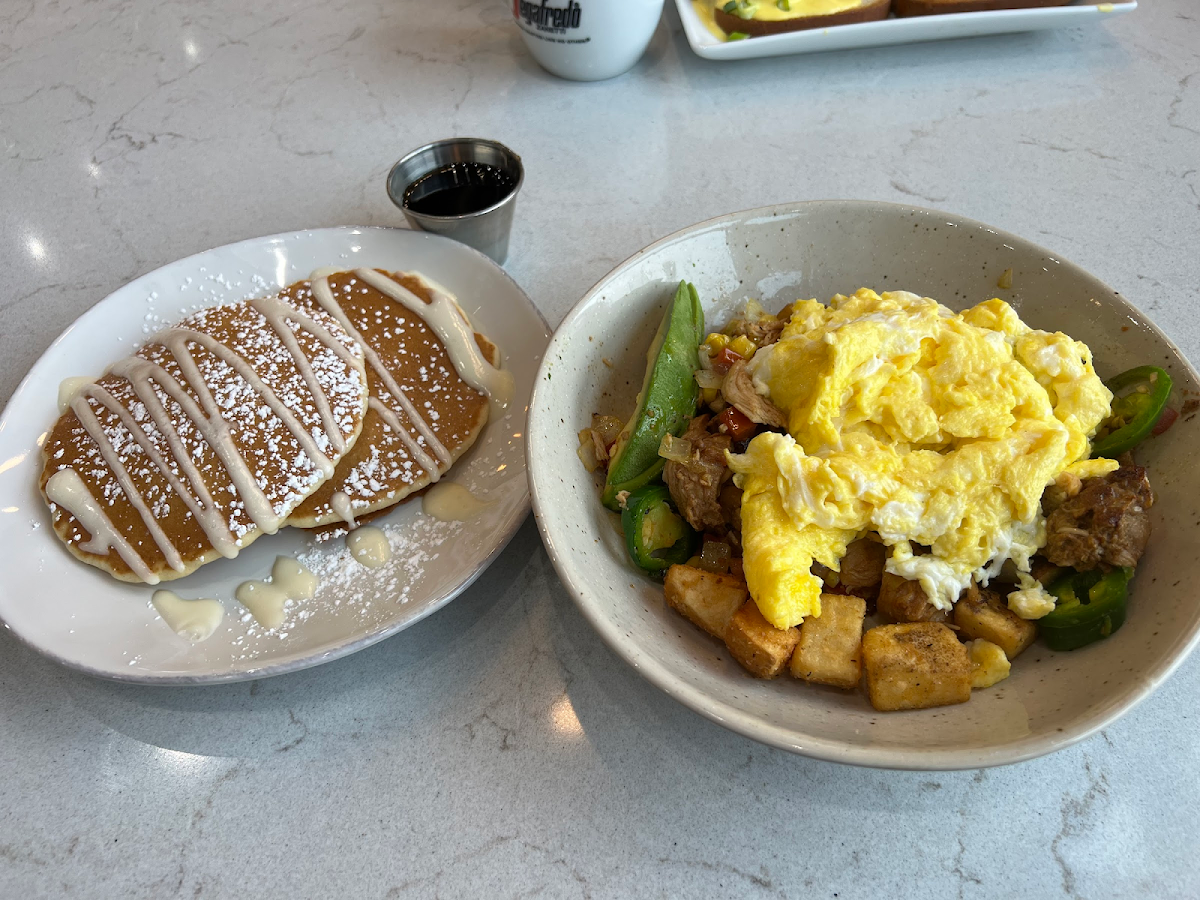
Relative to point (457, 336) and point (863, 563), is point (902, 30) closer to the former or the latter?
point (457, 336)

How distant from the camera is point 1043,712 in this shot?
4.50ft

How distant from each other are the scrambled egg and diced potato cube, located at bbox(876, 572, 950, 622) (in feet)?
0.09

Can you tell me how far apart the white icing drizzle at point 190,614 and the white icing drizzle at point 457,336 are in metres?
0.89

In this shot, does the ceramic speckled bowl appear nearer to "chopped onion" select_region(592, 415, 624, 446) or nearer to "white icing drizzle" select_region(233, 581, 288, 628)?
"chopped onion" select_region(592, 415, 624, 446)

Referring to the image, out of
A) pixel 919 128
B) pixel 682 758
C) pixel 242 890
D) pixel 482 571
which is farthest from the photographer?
pixel 919 128

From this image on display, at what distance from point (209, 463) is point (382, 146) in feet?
5.90

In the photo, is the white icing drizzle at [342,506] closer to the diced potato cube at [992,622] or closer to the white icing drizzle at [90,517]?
the white icing drizzle at [90,517]

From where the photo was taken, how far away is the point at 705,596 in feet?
5.28

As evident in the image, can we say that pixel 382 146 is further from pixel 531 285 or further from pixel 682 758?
pixel 682 758

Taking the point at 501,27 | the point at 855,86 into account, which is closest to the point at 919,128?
the point at 855,86

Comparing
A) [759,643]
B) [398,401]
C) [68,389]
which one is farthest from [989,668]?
[68,389]

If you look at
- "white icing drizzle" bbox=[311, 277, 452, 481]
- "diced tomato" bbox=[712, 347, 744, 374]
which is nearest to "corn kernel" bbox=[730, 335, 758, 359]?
"diced tomato" bbox=[712, 347, 744, 374]

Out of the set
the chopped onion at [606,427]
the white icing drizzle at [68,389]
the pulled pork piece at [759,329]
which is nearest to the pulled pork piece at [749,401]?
the pulled pork piece at [759,329]

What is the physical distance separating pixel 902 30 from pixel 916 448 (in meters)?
2.33
